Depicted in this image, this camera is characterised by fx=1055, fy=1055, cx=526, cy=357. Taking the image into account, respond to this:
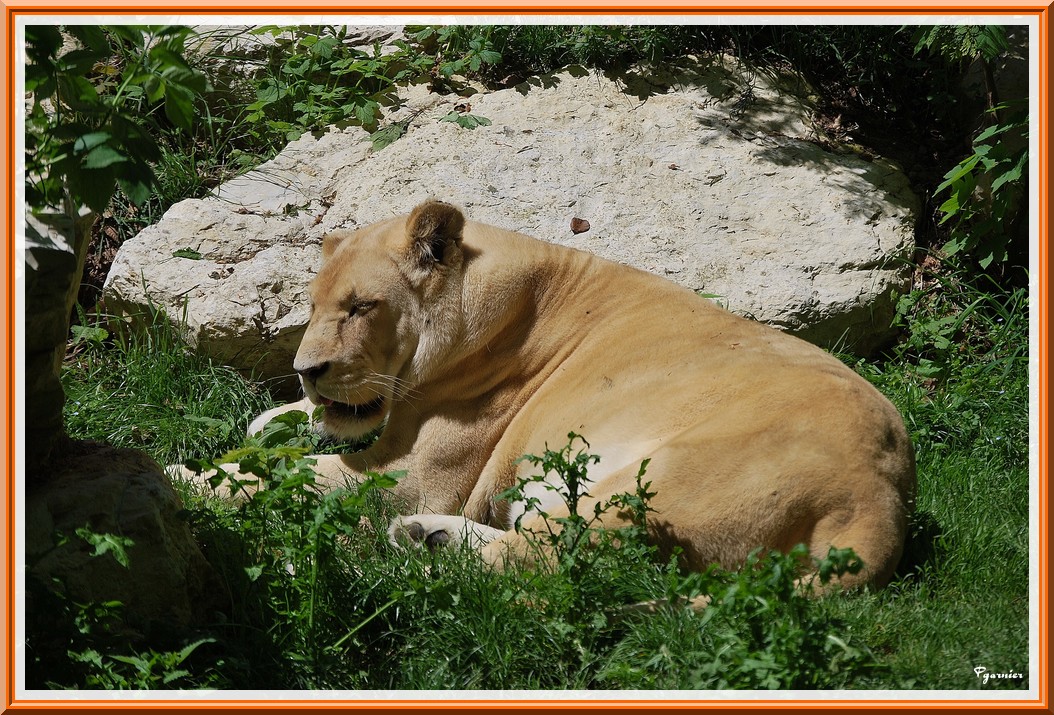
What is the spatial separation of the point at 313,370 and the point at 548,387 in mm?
1160

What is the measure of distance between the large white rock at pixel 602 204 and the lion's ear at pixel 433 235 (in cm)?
159

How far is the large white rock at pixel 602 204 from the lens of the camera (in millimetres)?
6680

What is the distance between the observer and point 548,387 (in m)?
5.19

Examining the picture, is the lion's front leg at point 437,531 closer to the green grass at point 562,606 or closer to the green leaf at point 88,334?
the green grass at point 562,606

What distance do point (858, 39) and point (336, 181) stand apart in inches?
163

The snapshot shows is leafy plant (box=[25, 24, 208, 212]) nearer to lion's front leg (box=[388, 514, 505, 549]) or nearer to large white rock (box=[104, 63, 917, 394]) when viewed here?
lion's front leg (box=[388, 514, 505, 549])

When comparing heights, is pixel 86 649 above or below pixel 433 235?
below

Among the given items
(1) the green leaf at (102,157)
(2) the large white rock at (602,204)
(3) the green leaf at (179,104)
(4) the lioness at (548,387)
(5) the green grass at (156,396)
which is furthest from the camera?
(2) the large white rock at (602,204)

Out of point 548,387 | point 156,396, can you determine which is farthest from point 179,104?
point 156,396

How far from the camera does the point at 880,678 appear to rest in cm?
342

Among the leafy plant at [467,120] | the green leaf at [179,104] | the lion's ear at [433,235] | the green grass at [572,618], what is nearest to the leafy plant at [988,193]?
the green grass at [572,618]

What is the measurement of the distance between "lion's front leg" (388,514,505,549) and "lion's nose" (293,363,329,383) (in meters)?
0.88

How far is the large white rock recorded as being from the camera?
6680 mm

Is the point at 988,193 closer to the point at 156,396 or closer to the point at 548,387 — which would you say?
the point at 548,387
